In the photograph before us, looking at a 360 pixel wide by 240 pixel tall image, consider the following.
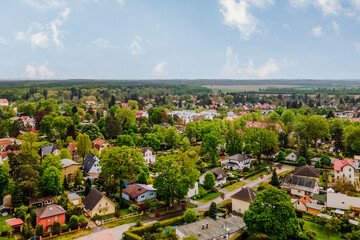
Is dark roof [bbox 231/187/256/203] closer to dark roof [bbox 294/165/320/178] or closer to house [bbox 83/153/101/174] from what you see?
dark roof [bbox 294/165/320/178]

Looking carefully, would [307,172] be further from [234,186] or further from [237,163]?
[237,163]

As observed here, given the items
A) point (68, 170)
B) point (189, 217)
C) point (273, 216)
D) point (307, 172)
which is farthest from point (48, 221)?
point (307, 172)

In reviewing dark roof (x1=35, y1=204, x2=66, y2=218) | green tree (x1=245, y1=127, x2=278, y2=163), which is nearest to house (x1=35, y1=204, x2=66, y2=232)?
dark roof (x1=35, y1=204, x2=66, y2=218)

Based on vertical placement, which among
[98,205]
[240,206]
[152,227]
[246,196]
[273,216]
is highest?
[273,216]

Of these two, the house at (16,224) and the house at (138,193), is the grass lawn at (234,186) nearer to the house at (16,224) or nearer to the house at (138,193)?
the house at (138,193)

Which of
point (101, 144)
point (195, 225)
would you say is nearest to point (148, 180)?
point (195, 225)

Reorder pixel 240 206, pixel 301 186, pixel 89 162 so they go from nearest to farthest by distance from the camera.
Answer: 1. pixel 240 206
2. pixel 301 186
3. pixel 89 162
